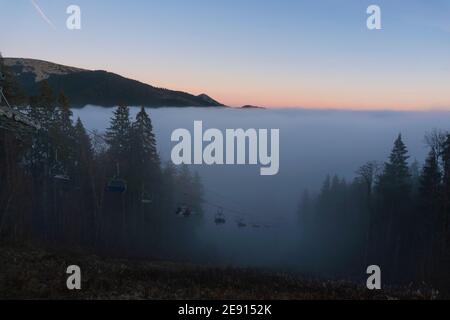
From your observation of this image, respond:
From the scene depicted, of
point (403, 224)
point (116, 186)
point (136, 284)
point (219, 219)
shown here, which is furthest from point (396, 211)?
point (136, 284)

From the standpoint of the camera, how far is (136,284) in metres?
19.9

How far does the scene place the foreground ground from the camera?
695 inches

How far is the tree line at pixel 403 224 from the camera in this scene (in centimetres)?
3912

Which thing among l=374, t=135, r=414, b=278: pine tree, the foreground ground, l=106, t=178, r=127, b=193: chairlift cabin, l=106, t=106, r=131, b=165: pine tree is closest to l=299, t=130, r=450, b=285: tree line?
l=374, t=135, r=414, b=278: pine tree

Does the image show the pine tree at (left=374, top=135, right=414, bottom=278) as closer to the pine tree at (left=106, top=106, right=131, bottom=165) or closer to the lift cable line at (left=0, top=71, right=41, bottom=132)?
the pine tree at (left=106, top=106, right=131, bottom=165)

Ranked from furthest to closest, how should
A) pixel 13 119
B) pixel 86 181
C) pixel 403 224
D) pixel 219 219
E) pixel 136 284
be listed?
pixel 403 224 < pixel 86 181 < pixel 219 219 < pixel 136 284 < pixel 13 119

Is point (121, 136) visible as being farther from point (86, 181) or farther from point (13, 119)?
point (13, 119)

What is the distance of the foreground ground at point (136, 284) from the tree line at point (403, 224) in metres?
15.6

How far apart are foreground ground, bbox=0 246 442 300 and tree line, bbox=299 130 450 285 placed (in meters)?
15.6

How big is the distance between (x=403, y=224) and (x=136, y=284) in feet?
124

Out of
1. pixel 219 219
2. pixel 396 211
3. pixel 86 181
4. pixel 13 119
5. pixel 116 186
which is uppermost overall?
pixel 13 119

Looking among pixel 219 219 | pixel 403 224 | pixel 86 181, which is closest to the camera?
pixel 219 219

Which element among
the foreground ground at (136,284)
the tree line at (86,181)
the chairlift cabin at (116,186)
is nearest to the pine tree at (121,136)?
the tree line at (86,181)
